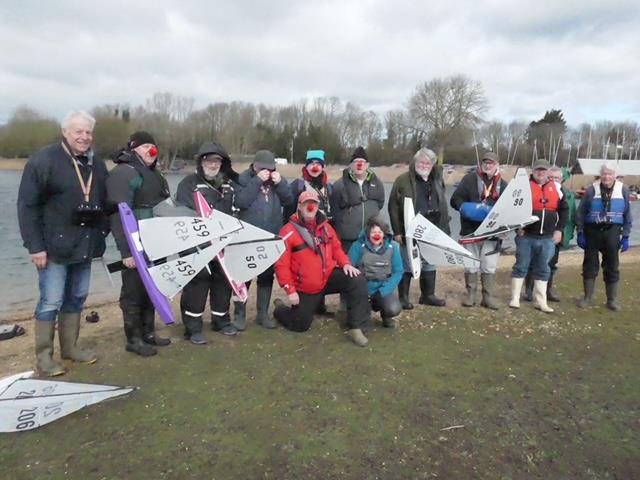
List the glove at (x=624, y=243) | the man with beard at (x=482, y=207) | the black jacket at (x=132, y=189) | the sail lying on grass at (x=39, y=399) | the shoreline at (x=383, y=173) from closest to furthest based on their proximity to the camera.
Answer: the sail lying on grass at (x=39, y=399) < the black jacket at (x=132, y=189) < the man with beard at (x=482, y=207) < the glove at (x=624, y=243) < the shoreline at (x=383, y=173)

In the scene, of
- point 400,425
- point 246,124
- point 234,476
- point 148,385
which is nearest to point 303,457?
point 234,476

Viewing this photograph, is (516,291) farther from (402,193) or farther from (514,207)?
(402,193)

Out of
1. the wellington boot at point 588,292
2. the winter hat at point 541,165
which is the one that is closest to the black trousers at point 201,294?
the winter hat at point 541,165

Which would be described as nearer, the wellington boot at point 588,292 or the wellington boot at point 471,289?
the wellington boot at point 471,289

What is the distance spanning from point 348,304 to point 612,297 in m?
4.12

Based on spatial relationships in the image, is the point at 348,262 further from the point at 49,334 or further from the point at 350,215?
the point at 49,334

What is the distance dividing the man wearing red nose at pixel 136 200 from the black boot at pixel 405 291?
311cm

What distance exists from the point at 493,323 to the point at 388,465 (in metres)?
3.39

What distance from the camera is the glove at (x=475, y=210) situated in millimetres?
6543

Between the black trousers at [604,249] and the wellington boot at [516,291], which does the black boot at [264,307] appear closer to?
the wellington boot at [516,291]

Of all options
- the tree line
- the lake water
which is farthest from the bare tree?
the lake water

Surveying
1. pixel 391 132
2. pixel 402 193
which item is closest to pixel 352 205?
pixel 402 193

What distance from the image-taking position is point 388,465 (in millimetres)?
3133

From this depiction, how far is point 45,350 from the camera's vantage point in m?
4.33
